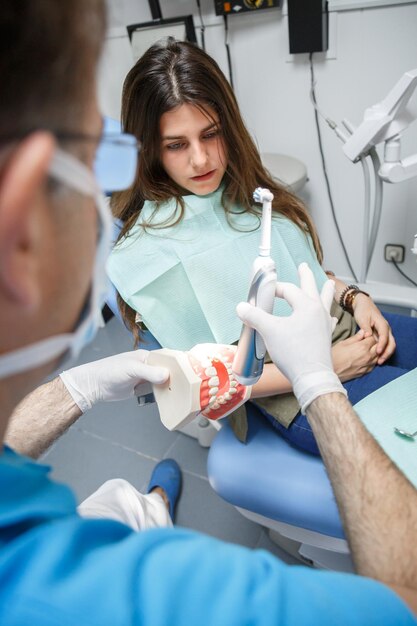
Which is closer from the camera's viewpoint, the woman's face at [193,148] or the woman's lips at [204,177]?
the woman's face at [193,148]

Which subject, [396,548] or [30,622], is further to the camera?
[396,548]

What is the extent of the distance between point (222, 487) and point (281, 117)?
1.87 meters

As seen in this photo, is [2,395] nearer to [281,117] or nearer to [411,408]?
[411,408]

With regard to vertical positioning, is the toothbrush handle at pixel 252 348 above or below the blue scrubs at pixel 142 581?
below

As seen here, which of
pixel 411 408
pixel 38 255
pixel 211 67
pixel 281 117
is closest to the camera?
pixel 38 255

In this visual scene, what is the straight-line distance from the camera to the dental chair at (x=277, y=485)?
0.99 metres

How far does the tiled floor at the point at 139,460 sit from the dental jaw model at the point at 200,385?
30.0 inches

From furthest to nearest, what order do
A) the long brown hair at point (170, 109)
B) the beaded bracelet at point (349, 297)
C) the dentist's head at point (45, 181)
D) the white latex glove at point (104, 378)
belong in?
the beaded bracelet at point (349, 297)
the long brown hair at point (170, 109)
the white latex glove at point (104, 378)
the dentist's head at point (45, 181)

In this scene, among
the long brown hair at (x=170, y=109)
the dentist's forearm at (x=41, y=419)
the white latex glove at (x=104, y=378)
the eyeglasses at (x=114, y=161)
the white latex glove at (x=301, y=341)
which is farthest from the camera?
the long brown hair at (x=170, y=109)

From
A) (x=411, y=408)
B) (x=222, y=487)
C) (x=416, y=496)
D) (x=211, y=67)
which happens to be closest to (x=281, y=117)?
(x=211, y=67)

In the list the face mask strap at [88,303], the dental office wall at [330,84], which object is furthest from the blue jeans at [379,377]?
the dental office wall at [330,84]

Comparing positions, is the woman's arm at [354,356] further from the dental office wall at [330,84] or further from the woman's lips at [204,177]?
the dental office wall at [330,84]

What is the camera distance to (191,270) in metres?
1.26

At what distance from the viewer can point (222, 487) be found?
107cm
